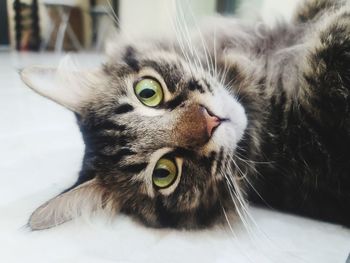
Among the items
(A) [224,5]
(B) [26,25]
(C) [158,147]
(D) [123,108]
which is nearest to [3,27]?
(B) [26,25]

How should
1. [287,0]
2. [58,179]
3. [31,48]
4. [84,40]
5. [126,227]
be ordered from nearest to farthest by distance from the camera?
[126,227] → [58,179] → [287,0] → [31,48] → [84,40]

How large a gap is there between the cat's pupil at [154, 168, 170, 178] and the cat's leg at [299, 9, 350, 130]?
1.12 ft

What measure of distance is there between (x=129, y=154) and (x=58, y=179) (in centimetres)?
32

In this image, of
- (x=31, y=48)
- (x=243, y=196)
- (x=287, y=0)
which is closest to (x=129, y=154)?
(x=243, y=196)

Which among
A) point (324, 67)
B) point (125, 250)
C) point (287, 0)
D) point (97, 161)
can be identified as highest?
point (287, 0)

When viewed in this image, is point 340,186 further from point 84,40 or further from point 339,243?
point 84,40

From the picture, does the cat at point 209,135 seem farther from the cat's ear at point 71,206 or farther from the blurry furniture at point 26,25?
the blurry furniture at point 26,25

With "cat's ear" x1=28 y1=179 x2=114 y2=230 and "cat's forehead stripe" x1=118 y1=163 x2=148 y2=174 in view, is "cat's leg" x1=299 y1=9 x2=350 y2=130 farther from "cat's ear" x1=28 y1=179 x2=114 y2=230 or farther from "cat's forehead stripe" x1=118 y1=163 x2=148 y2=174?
"cat's ear" x1=28 y1=179 x2=114 y2=230

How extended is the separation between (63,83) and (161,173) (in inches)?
15.3

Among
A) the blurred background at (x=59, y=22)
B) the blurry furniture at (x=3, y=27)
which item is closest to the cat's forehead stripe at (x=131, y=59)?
the blurred background at (x=59, y=22)

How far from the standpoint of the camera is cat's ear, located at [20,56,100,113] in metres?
0.90

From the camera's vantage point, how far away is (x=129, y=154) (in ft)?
2.53

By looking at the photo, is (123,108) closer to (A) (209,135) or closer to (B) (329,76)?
(A) (209,135)

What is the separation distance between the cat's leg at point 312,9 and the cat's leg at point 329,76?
188mm
